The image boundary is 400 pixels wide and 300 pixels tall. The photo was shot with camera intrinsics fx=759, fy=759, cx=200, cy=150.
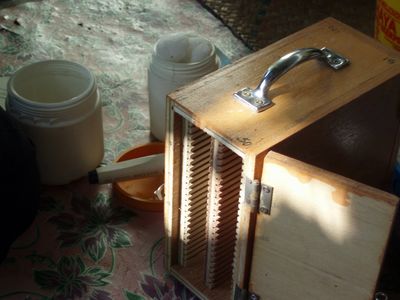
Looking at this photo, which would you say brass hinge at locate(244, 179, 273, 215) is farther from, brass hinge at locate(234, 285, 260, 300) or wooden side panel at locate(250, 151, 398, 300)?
brass hinge at locate(234, 285, 260, 300)

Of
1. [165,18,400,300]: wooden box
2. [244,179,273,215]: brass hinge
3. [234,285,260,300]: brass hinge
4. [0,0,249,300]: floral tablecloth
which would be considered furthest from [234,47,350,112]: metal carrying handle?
[0,0,249,300]: floral tablecloth

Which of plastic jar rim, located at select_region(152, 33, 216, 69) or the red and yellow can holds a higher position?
the red and yellow can

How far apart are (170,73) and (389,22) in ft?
1.32

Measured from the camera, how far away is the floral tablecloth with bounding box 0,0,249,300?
1199 millimetres

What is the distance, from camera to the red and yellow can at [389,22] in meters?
1.33

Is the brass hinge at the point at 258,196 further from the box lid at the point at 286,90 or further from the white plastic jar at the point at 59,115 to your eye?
the white plastic jar at the point at 59,115

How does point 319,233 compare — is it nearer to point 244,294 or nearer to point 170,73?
point 244,294

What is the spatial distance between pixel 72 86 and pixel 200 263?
42 cm

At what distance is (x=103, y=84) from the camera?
1.61 m

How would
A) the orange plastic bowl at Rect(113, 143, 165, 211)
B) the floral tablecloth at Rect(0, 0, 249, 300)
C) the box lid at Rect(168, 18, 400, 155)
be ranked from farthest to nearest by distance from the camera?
the orange plastic bowl at Rect(113, 143, 165, 211), the floral tablecloth at Rect(0, 0, 249, 300), the box lid at Rect(168, 18, 400, 155)

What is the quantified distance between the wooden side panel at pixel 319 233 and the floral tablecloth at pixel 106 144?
0.27 m

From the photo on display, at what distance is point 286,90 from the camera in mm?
1025

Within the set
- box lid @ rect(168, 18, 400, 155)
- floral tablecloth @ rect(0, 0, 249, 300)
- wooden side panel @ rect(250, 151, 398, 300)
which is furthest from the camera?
floral tablecloth @ rect(0, 0, 249, 300)

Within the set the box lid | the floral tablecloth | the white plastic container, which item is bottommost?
the floral tablecloth
